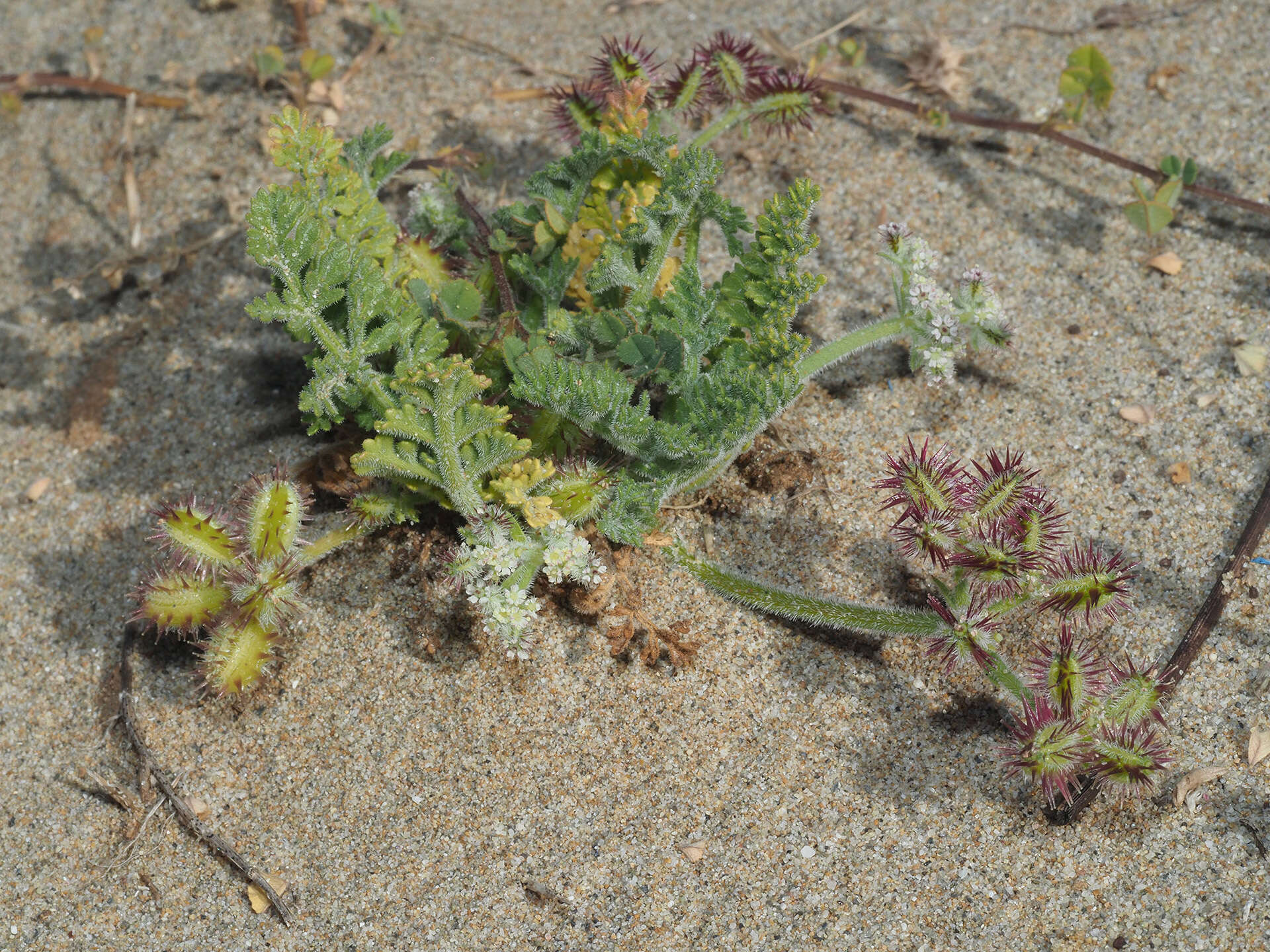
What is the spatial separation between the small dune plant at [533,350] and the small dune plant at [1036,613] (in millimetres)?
421

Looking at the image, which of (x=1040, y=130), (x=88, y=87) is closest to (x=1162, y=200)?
(x=1040, y=130)

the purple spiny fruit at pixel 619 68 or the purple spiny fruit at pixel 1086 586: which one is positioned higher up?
the purple spiny fruit at pixel 619 68

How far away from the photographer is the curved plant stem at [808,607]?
8.13 feet

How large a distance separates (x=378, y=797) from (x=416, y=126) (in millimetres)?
2378

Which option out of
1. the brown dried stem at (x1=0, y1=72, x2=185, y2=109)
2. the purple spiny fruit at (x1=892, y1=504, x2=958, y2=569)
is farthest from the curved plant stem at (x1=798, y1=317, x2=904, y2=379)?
the brown dried stem at (x1=0, y1=72, x2=185, y2=109)

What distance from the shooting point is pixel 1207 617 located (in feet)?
8.45

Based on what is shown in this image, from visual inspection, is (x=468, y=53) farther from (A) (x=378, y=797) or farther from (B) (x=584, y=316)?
(A) (x=378, y=797)

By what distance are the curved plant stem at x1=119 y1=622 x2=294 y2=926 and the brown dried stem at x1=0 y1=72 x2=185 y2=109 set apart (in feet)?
6.98

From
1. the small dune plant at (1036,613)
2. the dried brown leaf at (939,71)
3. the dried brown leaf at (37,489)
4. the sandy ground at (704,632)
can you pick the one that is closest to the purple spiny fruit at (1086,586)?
the small dune plant at (1036,613)

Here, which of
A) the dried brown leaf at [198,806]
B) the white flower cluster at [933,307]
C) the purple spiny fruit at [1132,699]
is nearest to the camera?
the purple spiny fruit at [1132,699]

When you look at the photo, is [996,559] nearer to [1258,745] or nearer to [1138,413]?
[1258,745]

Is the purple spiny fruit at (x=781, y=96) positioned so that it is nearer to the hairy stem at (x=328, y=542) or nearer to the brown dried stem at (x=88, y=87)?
the hairy stem at (x=328, y=542)

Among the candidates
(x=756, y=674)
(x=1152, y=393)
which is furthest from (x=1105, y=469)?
(x=756, y=674)

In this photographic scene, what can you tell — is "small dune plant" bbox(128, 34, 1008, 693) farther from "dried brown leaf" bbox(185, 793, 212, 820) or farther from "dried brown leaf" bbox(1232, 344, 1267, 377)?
"dried brown leaf" bbox(1232, 344, 1267, 377)
